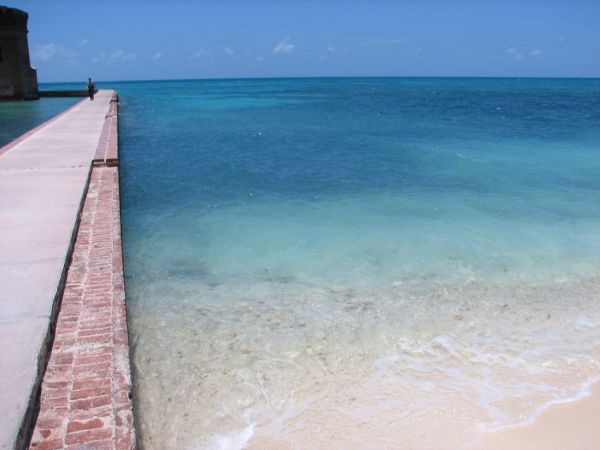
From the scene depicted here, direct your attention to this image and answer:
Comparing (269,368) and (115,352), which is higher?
(115,352)

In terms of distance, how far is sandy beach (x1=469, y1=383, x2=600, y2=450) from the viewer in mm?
3012

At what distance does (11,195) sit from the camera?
20.6ft

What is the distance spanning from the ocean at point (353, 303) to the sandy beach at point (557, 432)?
0.30ft

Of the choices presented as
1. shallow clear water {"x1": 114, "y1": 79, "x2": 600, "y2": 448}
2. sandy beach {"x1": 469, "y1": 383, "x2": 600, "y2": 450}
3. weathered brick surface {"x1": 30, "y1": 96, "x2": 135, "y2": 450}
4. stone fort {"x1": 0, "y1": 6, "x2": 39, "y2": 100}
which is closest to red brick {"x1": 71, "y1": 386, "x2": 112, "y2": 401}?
weathered brick surface {"x1": 30, "y1": 96, "x2": 135, "y2": 450}

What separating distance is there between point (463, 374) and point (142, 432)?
2253 millimetres

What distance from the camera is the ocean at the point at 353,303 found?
3301 mm

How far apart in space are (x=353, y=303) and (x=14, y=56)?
34.0 meters

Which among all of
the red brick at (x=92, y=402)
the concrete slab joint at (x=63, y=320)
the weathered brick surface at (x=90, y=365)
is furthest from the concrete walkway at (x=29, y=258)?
the red brick at (x=92, y=402)

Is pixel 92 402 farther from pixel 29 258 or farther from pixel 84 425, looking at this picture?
pixel 29 258

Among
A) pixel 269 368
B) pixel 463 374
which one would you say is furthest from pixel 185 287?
pixel 463 374

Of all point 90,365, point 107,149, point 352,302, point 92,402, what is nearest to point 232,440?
point 92,402

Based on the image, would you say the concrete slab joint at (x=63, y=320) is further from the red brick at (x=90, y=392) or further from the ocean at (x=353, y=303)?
the ocean at (x=353, y=303)

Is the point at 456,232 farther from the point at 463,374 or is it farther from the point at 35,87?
the point at 35,87

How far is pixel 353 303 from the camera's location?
4.84 metres
